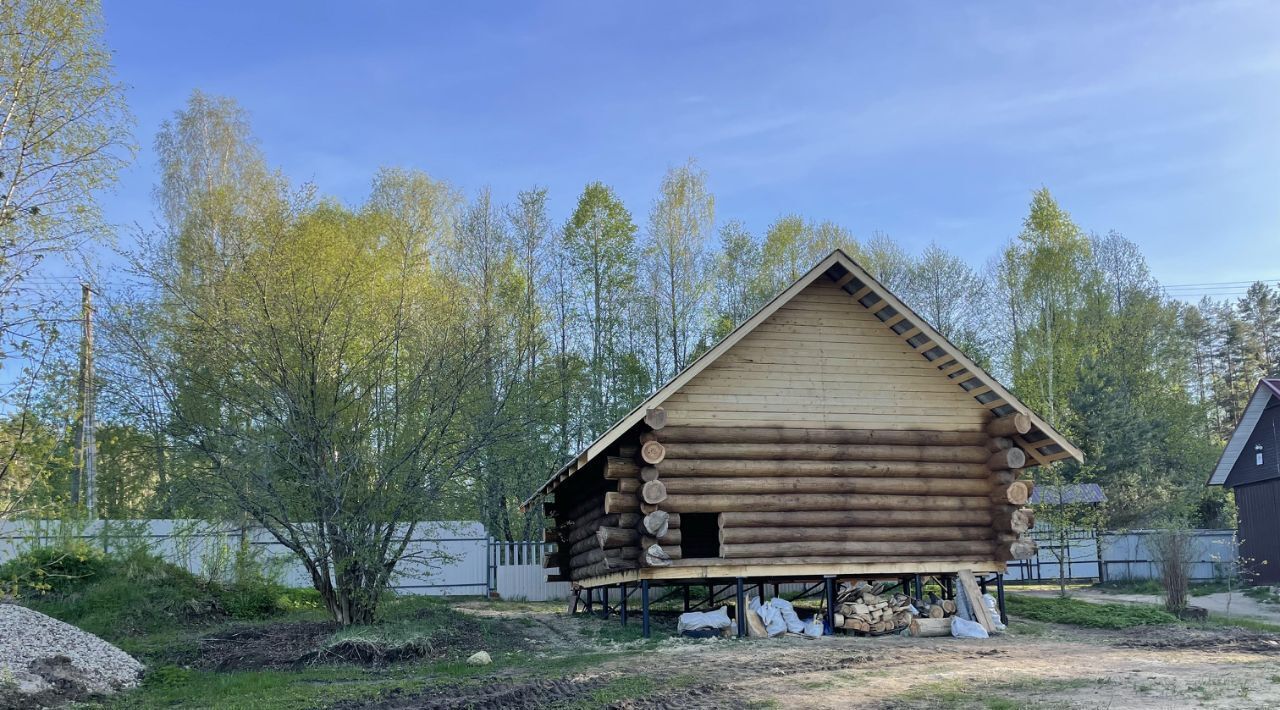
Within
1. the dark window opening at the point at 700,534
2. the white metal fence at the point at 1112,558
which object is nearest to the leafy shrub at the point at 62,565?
the dark window opening at the point at 700,534

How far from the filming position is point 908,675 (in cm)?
1256

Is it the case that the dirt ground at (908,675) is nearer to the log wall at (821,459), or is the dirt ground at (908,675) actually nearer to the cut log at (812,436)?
the log wall at (821,459)

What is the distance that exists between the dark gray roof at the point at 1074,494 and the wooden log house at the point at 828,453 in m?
14.8

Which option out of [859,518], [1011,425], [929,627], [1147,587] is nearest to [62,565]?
[859,518]

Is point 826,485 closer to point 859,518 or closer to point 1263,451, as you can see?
point 859,518

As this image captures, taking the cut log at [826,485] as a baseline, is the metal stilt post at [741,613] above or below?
below

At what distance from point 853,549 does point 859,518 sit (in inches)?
22.8

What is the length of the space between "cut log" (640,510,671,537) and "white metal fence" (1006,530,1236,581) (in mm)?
20299

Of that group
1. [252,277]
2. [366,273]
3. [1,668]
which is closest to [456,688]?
[1,668]

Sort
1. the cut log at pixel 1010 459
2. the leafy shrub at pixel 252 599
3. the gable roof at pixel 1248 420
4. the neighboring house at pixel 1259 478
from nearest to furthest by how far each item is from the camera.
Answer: the cut log at pixel 1010 459, the leafy shrub at pixel 252 599, the neighboring house at pixel 1259 478, the gable roof at pixel 1248 420

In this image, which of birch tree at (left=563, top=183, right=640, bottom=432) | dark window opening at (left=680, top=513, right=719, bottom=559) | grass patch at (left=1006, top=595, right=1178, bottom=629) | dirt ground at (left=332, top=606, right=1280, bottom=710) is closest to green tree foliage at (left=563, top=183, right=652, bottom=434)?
birch tree at (left=563, top=183, right=640, bottom=432)

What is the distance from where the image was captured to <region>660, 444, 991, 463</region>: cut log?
1809 centimetres

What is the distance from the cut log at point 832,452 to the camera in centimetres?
1809

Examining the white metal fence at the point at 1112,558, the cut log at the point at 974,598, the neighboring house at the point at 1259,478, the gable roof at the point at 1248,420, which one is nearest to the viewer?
the cut log at the point at 974,598
